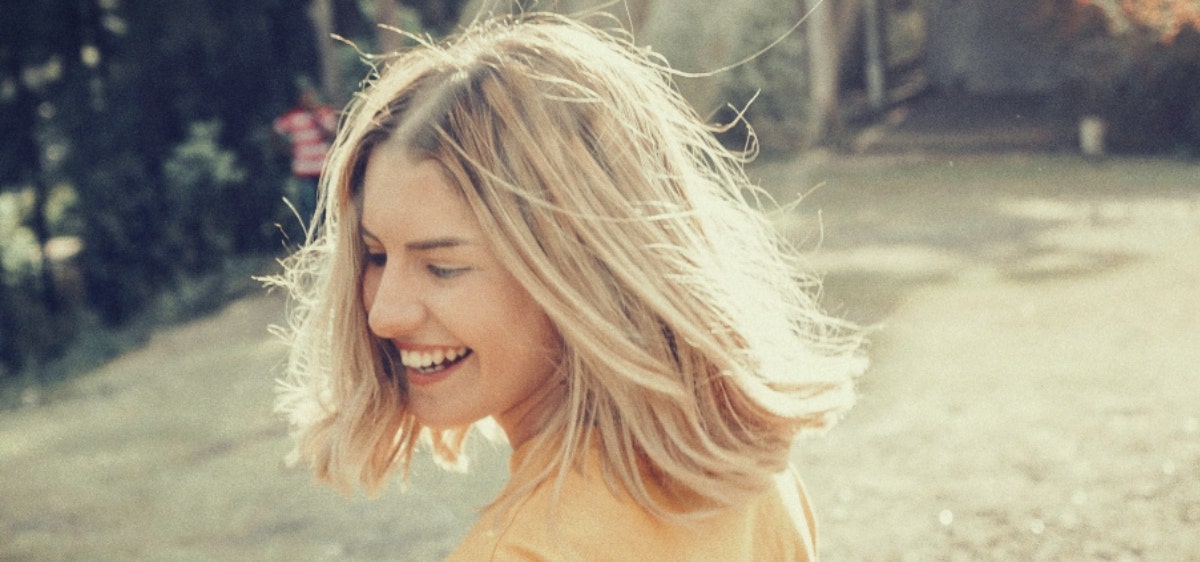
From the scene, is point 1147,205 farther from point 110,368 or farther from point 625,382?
point 625,382

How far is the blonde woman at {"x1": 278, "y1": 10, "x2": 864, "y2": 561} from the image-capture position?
1.43 meters

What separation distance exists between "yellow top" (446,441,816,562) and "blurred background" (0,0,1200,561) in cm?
93

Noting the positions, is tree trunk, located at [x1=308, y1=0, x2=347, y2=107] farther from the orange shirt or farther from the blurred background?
the orange shirt

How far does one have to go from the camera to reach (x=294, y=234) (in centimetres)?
1416

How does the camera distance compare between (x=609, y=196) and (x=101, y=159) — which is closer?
(x=609, y=196)

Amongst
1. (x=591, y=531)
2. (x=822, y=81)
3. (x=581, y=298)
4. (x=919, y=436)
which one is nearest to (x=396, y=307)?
(x=581, y=298)

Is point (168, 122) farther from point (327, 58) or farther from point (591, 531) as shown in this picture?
point (591, 531)

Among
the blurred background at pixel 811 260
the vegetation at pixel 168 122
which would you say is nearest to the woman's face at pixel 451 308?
the blurred background at pixel 811 260

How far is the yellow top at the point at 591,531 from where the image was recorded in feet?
4.08

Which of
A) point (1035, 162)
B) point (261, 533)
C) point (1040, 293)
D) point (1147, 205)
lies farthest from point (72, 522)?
point (1035, 162)

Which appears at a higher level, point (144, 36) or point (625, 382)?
point (625, 382)

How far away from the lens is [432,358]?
1.56 metres

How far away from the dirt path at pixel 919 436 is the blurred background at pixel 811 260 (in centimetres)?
2

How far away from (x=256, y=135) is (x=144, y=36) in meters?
1.53
